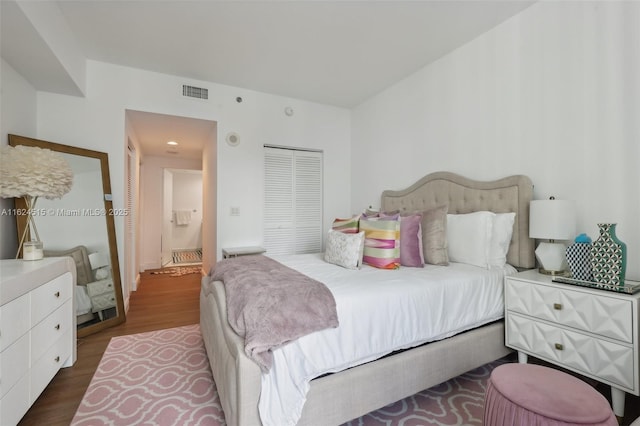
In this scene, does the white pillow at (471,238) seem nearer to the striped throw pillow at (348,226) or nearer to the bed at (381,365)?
the bed at (381,365)

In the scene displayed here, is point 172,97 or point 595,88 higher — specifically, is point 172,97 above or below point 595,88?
above

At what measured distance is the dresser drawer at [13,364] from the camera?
1.33 metres

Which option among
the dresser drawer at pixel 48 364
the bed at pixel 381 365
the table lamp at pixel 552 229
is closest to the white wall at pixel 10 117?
the dresser drawer at pixel 48 364

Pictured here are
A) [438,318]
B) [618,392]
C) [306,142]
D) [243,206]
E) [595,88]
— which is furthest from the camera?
[306,142]

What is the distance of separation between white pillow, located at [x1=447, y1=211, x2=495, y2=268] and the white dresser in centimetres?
284

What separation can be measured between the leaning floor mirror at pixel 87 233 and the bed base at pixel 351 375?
1.67 meters

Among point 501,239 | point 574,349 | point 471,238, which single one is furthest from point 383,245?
point 574,349

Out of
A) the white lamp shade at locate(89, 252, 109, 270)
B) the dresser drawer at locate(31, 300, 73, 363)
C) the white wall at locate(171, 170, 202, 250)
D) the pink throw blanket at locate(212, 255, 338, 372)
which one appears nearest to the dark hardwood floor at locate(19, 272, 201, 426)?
the dresser drawer at locate(31, 300, 73, 363)

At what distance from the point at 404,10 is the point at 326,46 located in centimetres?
79

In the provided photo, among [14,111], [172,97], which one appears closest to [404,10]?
[172,97]

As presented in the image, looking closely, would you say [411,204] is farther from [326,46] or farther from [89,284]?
[89,284]

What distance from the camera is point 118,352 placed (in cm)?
238

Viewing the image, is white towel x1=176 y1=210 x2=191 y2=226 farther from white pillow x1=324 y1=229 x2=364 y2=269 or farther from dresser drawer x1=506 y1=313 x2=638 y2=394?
dresser drawer x1=506 y1=313 x2=638 y2=394

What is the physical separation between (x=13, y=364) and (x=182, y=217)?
6.83m
